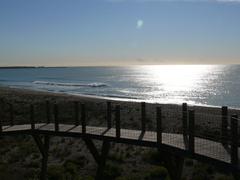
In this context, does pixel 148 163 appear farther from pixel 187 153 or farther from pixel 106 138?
pixel 187 153

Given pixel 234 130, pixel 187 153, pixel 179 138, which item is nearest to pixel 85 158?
pixel 179 138

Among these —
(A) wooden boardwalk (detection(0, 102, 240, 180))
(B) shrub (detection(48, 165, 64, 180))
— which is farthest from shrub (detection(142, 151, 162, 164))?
(A) wooden boardwalk (detection(0, 102, 240, 180))

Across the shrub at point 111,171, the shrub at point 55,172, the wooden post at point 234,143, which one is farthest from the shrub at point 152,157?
the wooden post at point 234,143

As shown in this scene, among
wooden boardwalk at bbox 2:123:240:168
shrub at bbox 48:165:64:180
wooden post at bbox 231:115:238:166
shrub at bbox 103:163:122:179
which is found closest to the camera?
wooden post at bbox 231:115:238:166

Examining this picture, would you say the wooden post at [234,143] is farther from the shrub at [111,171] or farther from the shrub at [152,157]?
the shrub at [152,157]

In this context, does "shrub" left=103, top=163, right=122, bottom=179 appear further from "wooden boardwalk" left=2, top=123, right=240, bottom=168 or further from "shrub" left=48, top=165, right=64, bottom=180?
"wooden boardwalk" left=2, top=123, right=240, bottom=168

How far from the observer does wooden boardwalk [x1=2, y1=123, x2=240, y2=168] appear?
873cm

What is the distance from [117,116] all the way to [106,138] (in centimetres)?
75

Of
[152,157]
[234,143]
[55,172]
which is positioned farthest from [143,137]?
[152,157]

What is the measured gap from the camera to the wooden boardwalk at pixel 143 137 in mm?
8734

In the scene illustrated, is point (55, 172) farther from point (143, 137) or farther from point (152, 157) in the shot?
point (143, 137)

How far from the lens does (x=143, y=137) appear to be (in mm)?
10750

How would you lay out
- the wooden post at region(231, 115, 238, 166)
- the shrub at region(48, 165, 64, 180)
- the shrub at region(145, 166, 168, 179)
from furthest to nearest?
the shrub at region(145, 166, 168, 179)
the shrub at region(48, 165, 64, 180)
the wooden post at region(231, 115, 238, 166)

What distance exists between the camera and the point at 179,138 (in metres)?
10.4
